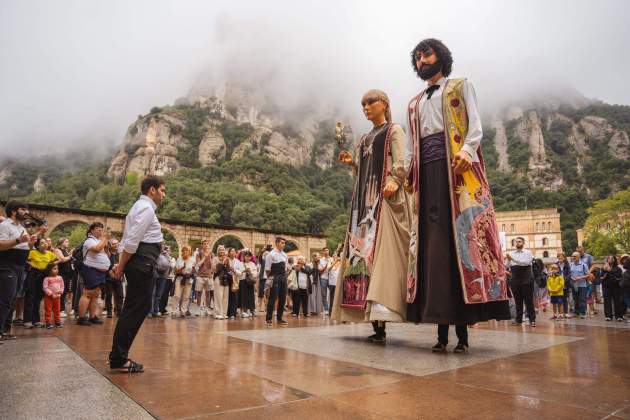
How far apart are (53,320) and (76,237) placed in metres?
83.9

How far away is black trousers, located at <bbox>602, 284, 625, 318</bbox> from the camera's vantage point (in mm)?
8742

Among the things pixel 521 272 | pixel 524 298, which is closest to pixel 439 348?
pixel 524 298

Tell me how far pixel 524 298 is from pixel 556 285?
2380 millimetres

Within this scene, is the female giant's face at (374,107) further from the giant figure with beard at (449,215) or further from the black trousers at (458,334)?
the black trousers at (458,334)

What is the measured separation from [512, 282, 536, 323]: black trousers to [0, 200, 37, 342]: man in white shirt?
289 inches

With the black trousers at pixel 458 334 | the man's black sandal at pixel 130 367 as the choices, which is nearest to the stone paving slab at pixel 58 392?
the man's black sandal at pixel 130 367

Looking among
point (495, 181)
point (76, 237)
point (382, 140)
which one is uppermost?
point (495, 181)

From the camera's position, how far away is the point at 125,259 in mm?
2750

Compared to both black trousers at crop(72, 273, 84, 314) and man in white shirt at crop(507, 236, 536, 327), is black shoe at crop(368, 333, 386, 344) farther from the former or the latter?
black trousers at crop(72, 273, 84, 314)

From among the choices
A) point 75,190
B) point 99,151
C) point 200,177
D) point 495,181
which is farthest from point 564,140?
point 99,151

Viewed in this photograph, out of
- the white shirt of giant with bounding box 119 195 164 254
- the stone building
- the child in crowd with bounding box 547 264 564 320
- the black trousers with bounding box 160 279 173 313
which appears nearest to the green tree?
the stone building

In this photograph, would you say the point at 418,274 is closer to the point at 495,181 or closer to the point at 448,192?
the point at 448,192

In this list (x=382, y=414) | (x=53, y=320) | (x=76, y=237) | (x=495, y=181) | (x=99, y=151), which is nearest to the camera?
(x=382, y=414)

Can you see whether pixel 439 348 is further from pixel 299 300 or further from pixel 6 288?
pixel 299 300
